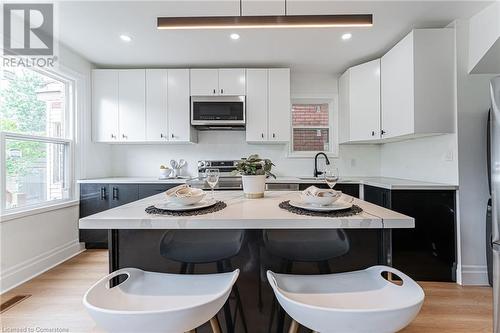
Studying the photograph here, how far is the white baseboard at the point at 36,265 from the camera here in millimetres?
2158

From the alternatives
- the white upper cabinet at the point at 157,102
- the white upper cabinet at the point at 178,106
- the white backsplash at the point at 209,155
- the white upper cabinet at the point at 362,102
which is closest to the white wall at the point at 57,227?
the white backsplash at the point at 209,155

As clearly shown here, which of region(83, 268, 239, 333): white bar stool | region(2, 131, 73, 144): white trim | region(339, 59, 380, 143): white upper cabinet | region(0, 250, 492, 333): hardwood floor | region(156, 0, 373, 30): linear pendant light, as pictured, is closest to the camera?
region(83, 268, 239, 333): white bar stool

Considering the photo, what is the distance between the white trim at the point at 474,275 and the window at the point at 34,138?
423 cm

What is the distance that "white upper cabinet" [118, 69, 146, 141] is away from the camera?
3.31 metres

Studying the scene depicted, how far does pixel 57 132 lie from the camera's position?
2861mm

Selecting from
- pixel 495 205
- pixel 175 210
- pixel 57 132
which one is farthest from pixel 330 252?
pixel 57 132

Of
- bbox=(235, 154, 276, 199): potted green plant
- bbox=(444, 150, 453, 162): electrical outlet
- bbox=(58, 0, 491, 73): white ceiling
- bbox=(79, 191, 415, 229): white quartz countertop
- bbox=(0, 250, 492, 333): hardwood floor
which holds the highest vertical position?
bbox=(58, 0, 491, 73): white ceiling

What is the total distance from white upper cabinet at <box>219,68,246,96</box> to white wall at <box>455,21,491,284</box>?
2.31m

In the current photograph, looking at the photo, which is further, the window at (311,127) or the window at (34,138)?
the window at (311,127)

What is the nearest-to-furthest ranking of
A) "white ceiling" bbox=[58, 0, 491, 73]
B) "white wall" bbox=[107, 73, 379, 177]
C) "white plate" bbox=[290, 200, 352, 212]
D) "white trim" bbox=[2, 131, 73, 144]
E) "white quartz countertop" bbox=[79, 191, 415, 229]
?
"white quartz countertop" bbox=[79, 191, 415, 229]
"white plate" bbox=[290, 200, 352, 212]
"white ceiling" bbox=[58, 0, 491, 73]
"white trim" bbox=[2, 131, 73, 144]
"white wall" bbox=[107, 73, 379, 177]

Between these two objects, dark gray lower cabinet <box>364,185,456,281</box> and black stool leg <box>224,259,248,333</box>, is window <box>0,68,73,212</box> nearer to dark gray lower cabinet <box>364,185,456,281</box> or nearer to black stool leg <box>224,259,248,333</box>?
black stool leg <box>224,259,248,333</box>

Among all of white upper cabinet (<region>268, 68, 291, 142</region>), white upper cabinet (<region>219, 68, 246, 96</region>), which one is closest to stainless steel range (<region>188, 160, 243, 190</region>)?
white upper cabinet (<region>268, 68, 291, 142</region>)

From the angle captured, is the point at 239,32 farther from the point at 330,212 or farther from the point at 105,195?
the point at 105,195

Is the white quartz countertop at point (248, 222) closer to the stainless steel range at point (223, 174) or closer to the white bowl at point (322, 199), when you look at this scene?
the white bowl at point (322, 199)
